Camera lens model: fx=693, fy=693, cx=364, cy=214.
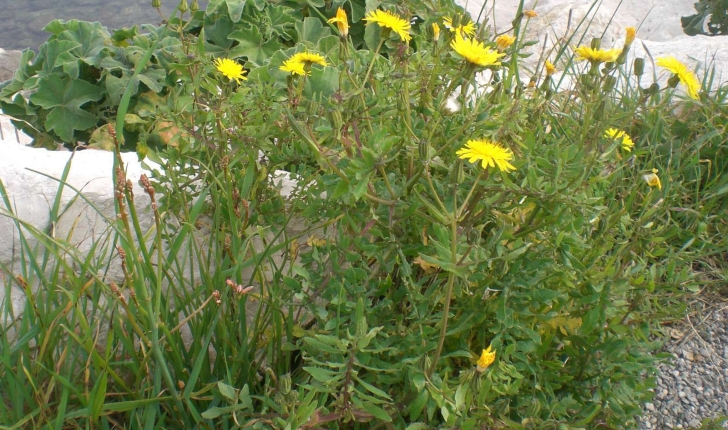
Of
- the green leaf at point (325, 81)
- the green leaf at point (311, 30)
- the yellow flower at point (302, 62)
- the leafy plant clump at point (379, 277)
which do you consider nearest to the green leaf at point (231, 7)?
the green leaf at point (311, 30)

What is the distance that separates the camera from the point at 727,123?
239 centimetres

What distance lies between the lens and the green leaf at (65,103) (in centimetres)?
253

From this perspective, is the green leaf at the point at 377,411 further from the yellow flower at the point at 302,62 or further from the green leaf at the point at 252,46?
the green leaf at the point at 252,46

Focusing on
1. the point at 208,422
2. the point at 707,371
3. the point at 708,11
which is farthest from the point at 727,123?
the point at 208,422

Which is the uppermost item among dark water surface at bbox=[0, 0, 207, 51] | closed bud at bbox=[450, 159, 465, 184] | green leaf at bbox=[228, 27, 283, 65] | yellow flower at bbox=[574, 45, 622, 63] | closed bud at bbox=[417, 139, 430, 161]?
dark water surface at bbox=[0, 0, 207, 51]

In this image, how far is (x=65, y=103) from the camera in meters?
2.58

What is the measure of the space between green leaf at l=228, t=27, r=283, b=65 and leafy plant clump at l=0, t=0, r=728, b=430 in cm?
99

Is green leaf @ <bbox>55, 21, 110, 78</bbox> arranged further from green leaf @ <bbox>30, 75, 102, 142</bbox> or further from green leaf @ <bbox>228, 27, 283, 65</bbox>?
green leaf @ <bbox>228, 27, 283, 65</bbox>

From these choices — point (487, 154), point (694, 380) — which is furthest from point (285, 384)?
point (694, 380)

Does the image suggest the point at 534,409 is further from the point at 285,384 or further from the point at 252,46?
the point at 252,46

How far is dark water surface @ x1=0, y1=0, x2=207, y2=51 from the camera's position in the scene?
17.2 feet

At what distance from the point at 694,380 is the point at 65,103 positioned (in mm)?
2286

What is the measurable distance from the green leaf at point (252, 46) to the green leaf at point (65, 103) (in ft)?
1.88

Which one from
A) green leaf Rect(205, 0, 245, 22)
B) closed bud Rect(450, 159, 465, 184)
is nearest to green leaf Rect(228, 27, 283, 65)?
green leaf Rect(205, 0, 245, 22)
